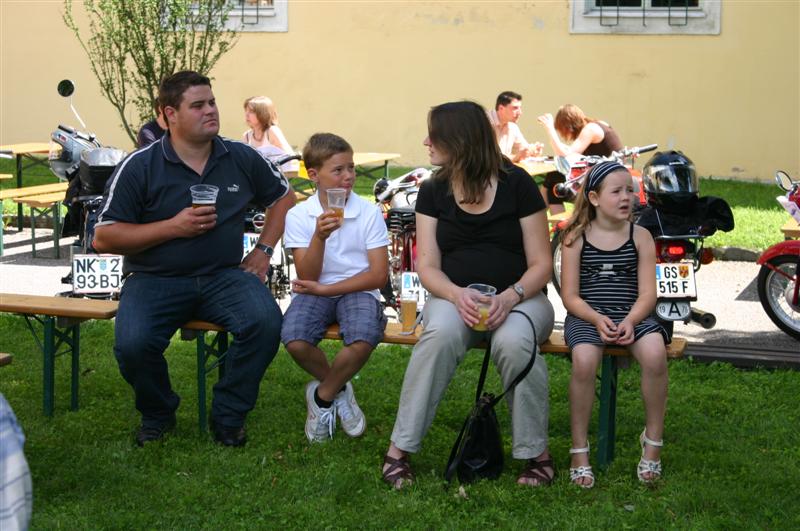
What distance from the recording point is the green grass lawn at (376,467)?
4844mm

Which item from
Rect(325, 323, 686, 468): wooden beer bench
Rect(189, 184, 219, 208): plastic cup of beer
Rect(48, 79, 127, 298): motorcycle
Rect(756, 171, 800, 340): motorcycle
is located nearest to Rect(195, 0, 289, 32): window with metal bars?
Rect(48, 79, 127, 298): motorcycle

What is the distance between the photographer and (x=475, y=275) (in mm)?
5422

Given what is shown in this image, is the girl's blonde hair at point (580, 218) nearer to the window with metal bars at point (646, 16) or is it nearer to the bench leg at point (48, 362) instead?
the bench leg at point (48, 362)

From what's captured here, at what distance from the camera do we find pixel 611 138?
10.6 meters

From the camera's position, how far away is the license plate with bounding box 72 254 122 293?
749cm

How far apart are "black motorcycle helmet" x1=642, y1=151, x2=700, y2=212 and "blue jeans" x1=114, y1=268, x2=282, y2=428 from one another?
2751mm

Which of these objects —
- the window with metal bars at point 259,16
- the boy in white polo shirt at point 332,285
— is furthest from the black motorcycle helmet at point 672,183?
the window with metal bars at point 259,16

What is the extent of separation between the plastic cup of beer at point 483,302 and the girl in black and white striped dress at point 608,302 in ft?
1.15

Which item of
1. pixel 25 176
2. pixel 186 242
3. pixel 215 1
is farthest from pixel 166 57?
pixel 186 242

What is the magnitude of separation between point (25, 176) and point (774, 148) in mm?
9412

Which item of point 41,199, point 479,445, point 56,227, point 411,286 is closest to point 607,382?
point 479,445

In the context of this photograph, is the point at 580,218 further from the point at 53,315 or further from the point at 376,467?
the point at 53,315

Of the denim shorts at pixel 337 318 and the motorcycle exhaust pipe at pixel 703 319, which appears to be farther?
the motorcycle exhaust pipe at pixel 703 319

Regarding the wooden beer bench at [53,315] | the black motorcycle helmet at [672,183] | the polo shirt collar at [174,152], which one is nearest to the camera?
the polo shirt collar at [174,152]
